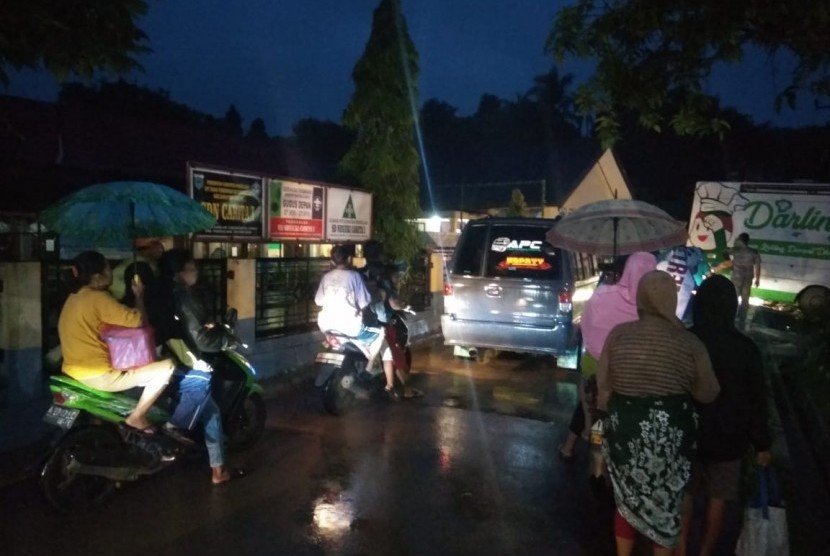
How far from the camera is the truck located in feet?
54.2

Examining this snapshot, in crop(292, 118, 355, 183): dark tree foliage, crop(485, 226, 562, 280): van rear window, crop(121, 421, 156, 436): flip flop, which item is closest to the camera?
crop(121, 421, 156, 436): flip flop

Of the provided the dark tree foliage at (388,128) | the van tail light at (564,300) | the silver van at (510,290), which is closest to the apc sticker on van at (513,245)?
the silver van at (510,290)

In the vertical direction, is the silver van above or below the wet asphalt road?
above

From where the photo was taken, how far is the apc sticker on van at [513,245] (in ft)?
33.8

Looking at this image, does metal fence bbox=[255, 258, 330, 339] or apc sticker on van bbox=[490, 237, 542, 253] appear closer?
apc sticker on van bbox=[490, 237, 542, 253]

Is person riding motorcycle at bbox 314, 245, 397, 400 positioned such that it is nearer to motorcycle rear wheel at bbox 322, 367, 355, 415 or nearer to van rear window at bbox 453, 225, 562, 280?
motorcycle rear wheel at bbox 322, 367, 355, 415

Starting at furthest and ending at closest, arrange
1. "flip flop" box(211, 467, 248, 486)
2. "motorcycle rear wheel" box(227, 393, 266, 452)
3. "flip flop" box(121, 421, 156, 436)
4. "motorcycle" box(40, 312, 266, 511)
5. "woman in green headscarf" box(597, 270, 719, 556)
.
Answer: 1. "motorcycle rear wheel" box(227, 393, 266, 452)
2. "flip flop" box(211, 467, 248, 486)
3. "flip flop" box(121, 421, 156, 436)
4. "motorcycle" box(40, 312, 266, 511)
5. "woman in green headscarf" box(597, 270, 719, 556)

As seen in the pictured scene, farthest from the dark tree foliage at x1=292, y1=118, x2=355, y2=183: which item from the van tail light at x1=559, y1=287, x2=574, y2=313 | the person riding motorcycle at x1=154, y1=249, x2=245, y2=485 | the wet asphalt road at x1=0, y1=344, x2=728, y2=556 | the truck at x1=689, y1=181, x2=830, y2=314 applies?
the person riding motorcycle at x1=154, y1=249, x2=245, y2=485

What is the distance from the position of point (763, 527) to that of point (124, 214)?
19.9 ft

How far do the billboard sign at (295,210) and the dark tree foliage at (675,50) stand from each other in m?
5.22

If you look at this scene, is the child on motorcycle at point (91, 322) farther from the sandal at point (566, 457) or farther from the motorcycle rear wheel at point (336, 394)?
the sandal at point (566, 457)

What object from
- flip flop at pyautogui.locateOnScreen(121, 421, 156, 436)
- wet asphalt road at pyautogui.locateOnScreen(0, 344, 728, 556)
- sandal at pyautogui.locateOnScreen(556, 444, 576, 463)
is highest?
flip flop at pyautogui.locateOnScreen(121, 421, 156, 436)

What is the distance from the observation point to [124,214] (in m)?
7.39

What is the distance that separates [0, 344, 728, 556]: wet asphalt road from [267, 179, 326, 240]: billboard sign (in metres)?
3.51
